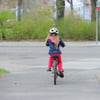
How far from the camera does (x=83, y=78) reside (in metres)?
12.6

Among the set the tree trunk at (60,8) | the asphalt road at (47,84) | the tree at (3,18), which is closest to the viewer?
the asphalt road at (47,84)

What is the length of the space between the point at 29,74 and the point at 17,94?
4139 mm

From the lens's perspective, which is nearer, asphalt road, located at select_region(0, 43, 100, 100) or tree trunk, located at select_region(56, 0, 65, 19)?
asphalt road, located at select_region(0, 43, 100, 100)

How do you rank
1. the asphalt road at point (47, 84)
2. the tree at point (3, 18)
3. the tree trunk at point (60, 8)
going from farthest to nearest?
1. the tree trunk at point (60, 8)
2. the tree at point (3, 18)
3. the asphalt road at point (47, 84)

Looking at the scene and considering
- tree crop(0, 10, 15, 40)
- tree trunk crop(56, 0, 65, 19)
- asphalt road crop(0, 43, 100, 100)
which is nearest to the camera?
asphalt road crop(0, 43, 100, 100)

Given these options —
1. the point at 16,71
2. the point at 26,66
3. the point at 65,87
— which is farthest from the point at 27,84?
the point at 26,66

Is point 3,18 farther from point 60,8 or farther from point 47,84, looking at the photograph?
point 47,84

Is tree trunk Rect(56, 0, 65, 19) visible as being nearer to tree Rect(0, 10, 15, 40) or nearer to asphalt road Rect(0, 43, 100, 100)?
tree Rect(0, 10, 15, 40)

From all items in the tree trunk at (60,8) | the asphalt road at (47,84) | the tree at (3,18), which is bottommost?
the asphalt road at (47,84)

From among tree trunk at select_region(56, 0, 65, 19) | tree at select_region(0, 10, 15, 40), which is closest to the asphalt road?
tree at select_region(0, 10, 15, 40)

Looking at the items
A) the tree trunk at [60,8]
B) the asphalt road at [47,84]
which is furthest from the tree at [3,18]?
the asphalt road at [47,84]

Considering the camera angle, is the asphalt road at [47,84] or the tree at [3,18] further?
the tree at [3,18]

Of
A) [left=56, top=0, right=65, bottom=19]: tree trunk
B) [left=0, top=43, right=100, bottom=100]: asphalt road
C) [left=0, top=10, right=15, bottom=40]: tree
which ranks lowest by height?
[left=0, top=43, right=100, bottom=100]: asphalt road

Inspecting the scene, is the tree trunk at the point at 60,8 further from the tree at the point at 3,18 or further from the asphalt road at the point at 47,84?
the asphalt road at the point at 47,84
